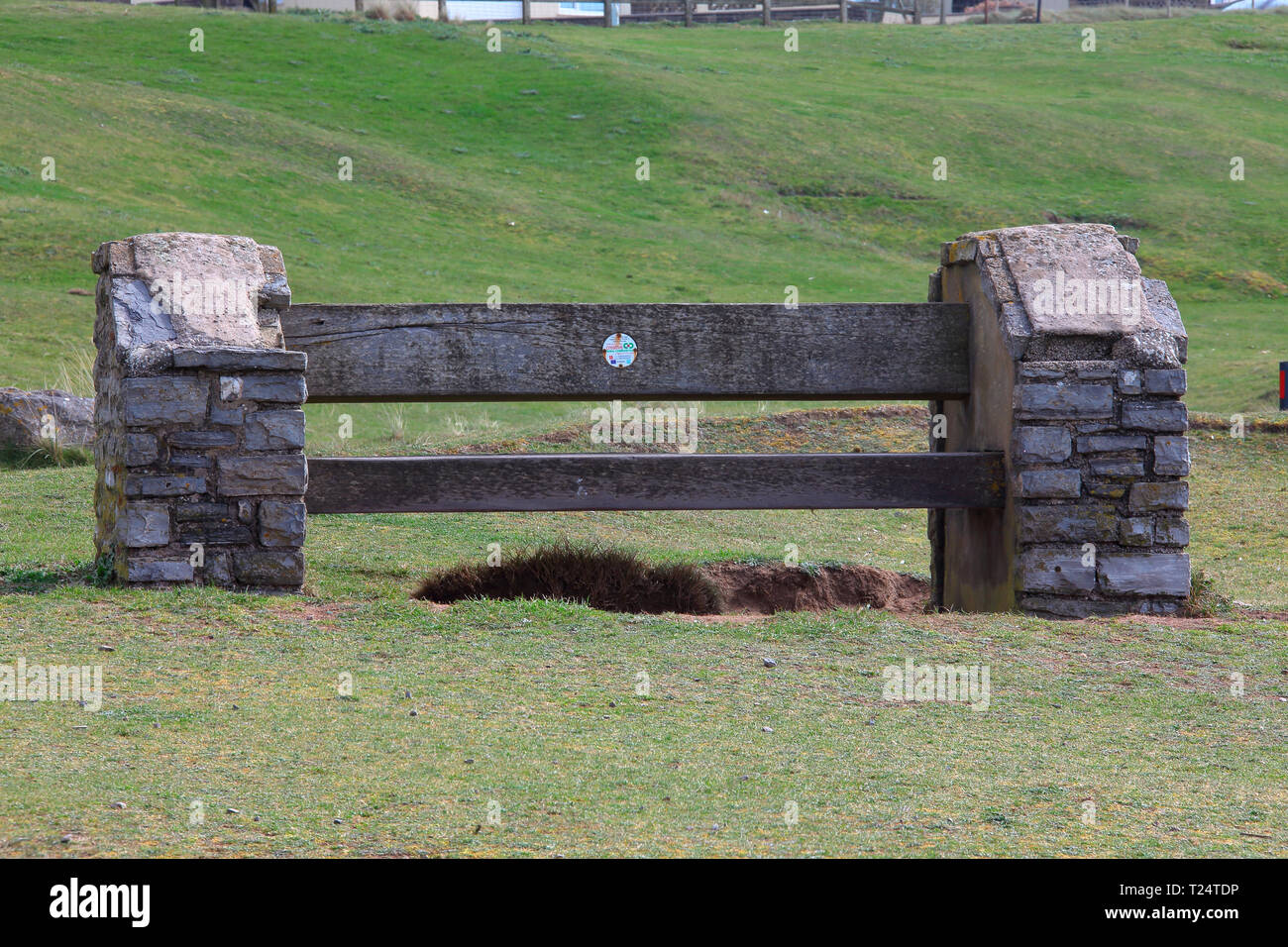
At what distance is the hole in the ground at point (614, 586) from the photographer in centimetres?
795

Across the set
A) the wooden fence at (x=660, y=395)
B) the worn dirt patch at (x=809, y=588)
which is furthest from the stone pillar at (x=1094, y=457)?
the worn dirt patch at (x=809, y=588)

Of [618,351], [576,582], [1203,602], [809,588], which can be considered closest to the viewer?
[1203,602]

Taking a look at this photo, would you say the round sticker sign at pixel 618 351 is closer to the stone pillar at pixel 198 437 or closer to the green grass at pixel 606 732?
the green grass at pixel 606 732

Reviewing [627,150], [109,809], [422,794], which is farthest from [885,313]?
[627,150]

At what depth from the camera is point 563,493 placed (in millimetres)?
7504

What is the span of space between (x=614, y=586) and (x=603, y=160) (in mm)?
26628

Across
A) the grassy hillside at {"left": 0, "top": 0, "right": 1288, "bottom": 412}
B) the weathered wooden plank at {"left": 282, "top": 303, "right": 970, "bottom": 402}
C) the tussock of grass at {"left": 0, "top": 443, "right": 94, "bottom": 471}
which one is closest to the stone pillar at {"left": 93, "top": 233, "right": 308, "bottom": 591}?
the weathered wooden plank at {"left": 282, "top": 303, "right": 970, "bottom": 402}

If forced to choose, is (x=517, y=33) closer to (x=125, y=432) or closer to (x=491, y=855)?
(x=125, y=432)

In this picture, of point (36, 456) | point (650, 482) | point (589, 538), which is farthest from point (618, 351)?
point (36, 456)

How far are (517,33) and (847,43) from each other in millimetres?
11844

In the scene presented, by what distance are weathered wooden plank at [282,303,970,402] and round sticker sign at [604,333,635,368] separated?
0.10ft

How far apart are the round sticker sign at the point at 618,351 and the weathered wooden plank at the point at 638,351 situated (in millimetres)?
29

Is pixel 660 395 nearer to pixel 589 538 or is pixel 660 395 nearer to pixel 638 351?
pixel 638 351

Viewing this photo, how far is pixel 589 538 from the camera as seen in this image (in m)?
9.84
